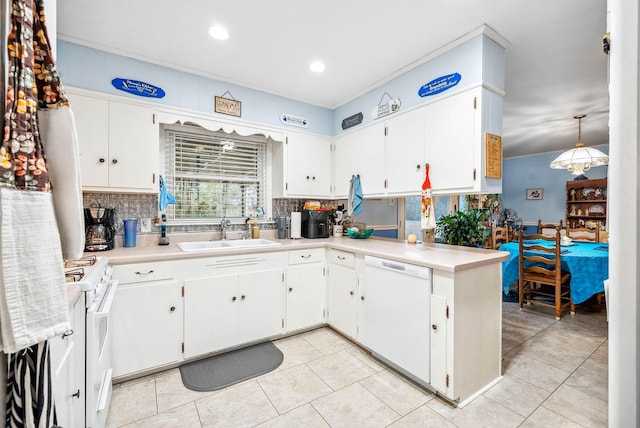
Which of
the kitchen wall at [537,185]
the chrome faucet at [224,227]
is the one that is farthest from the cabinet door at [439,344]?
the kitchen wall at [537,185]

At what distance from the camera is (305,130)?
3438 mm

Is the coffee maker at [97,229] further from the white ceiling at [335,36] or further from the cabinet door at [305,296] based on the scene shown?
the cabinet door at [305,296]

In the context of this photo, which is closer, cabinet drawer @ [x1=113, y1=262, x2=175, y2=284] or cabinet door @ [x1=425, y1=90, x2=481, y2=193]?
cabinet drawer @ [x1=113, y1=262, x2=175, y2=284]

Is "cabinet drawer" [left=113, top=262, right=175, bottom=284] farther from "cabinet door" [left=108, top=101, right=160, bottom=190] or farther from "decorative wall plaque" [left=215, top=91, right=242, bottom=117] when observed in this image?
"decorative wall plaque" [left=215, top=91, right=242, bottom=117]

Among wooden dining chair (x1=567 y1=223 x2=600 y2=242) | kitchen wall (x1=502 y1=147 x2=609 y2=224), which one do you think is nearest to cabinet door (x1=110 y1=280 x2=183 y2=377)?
wooden dining chair (x1=567 y1=223 x2=600 y2=242)

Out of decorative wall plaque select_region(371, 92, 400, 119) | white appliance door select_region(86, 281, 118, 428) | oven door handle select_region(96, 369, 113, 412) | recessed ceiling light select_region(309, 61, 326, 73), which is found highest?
recessed ceiling light select_region(309, 61, 326, 73)

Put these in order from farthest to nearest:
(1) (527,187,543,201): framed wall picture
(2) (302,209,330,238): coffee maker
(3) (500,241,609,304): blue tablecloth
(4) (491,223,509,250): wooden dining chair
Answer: (1) (527,187,543,201): framed wall picture < (4) (491,223,509,250): wooden dining chair < (2) (302,209,330,238): coffee maker < (3) (500,241,609,304): blue tablecloth

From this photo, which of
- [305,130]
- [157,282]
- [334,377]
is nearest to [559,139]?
[305,130]

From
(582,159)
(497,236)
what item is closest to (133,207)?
(497,236)

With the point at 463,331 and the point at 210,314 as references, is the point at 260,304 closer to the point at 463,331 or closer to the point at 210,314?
the point at 210,314

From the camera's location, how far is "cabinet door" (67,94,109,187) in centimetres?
218

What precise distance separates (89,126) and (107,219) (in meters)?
0.73

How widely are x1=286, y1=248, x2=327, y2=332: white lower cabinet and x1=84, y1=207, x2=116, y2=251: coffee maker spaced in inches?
58.3

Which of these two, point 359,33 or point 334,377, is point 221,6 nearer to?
point 359,33
